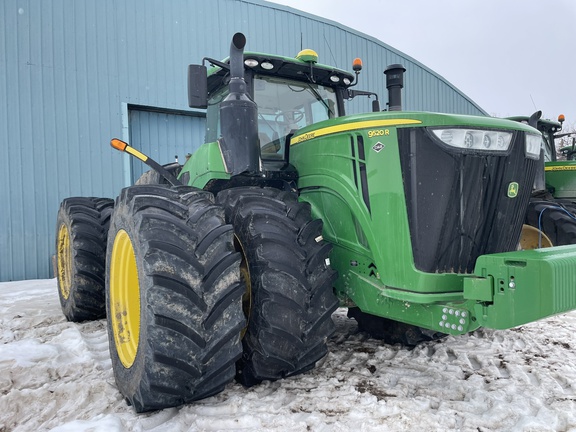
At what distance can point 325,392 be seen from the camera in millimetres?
2756

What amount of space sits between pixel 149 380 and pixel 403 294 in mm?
1440

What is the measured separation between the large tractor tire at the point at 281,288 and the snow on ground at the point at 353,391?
204 mm

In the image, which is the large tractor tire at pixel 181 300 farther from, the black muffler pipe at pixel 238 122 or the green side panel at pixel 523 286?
the green side panel at pixel 523 286

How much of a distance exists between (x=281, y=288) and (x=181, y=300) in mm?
590

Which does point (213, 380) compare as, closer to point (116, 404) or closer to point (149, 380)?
point (149, 380)

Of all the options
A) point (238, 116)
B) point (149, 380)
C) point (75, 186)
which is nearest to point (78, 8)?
point (75, 186)

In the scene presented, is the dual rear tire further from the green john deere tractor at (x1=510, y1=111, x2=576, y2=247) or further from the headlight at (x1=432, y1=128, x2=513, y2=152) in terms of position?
the green john deere tractor at (x1=510, y1=111, x2=576, y2=247)

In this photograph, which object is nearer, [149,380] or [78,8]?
[149,380]

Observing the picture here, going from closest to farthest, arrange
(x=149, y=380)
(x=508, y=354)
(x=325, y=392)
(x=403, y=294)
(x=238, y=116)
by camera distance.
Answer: (x=149, y=380)
(x=403, y=294)
(x=325, y=392)
(x=238, y=116)
(x=508, y=354)

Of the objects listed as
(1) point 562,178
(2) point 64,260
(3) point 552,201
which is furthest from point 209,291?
(1) point 562,178

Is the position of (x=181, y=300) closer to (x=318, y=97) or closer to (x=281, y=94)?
(x=281, y=94)

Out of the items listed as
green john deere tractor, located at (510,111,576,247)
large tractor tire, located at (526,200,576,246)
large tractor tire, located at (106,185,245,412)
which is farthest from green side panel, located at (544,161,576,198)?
large tractor tire, located at (106,185,245,412)

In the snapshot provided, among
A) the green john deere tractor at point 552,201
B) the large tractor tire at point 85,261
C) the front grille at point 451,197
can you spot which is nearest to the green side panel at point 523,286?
the front grille at point 451,197

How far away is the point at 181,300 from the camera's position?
93.6 inches
